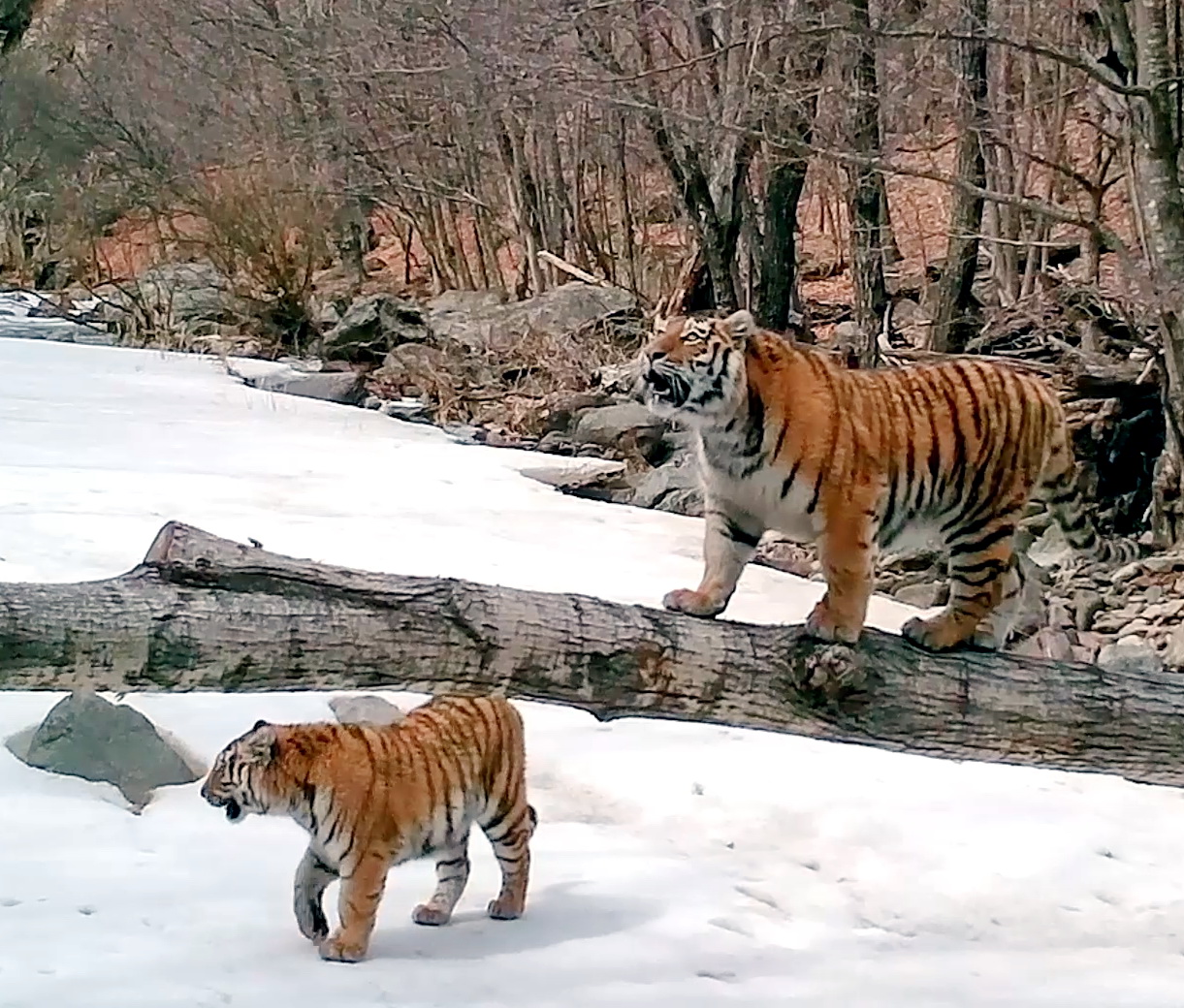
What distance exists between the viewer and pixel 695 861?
530 cm

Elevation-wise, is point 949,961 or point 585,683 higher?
point 585,683

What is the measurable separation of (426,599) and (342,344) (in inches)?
632

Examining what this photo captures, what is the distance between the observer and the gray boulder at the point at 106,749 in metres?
5.30

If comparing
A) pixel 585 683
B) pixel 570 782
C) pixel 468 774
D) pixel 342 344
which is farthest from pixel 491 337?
pixel 585 683

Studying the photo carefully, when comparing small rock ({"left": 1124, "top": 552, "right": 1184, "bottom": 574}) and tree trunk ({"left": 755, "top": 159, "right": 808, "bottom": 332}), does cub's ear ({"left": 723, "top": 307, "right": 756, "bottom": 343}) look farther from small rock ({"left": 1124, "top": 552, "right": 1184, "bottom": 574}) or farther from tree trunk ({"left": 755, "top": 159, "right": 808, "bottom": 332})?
tree trunk ({"left": 755, "top": 159, "right": 808, "bottom": 332})

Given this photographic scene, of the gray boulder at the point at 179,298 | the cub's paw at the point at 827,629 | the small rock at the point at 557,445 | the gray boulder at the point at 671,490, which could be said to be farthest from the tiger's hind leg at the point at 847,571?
the gray boulder at the point at 179,298

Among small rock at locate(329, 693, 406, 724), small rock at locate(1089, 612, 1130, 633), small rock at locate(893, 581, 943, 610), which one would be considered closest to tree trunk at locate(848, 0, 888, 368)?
small rock at locate(893, 581, 943, 610)

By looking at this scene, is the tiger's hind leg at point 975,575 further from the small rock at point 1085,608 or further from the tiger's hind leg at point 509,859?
the small rock at point 1085,608

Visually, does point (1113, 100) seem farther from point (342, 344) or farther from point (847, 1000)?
point (342, 344)

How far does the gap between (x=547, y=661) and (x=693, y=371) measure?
3.61 ft

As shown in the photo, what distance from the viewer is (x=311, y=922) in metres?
4.42

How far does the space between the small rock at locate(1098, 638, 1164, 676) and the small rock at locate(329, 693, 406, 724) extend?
3.56 metres

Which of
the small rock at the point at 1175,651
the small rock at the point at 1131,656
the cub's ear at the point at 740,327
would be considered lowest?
the small rock at the point at 1131,656

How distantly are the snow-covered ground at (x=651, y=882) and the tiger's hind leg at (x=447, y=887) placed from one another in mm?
53
